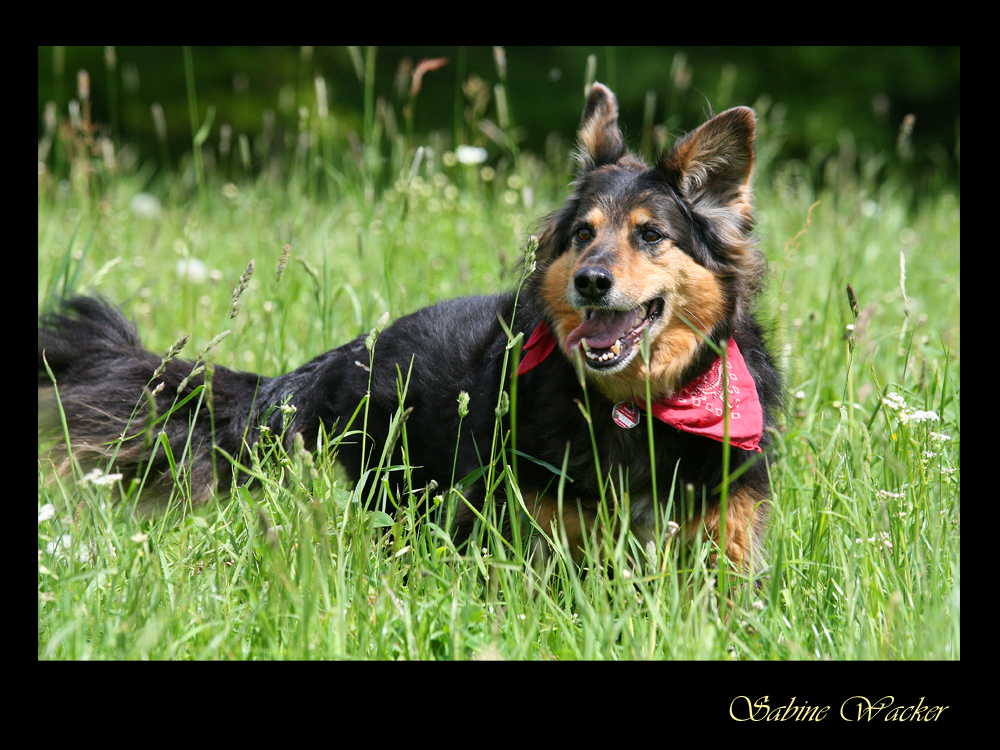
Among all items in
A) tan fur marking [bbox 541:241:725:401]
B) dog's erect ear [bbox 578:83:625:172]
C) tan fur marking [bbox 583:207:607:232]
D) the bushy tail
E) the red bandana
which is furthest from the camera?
the bushy tail

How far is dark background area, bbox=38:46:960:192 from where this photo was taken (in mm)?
11828

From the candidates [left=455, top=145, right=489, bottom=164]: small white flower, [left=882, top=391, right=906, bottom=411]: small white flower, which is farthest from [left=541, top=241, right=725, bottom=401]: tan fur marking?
[left=455, top=145, right=489, bottom=164]: small white flower

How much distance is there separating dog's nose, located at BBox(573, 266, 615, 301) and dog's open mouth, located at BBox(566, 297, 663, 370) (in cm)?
12

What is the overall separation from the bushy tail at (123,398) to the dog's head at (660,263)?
1.49m

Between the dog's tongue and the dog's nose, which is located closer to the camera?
the dog's nose

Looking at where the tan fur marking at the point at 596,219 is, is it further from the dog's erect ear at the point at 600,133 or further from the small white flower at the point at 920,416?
the small white flower at the point at 920,416

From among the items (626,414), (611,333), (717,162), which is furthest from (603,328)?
(717,162)

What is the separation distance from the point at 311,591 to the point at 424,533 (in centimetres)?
58

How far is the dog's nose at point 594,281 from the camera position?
260 cm

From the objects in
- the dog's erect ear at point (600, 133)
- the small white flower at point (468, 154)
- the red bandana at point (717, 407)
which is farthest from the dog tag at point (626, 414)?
the small white flower at point (468, 154)

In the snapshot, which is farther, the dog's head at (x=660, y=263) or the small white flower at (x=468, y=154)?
the small white flower at (x=468, y=154)

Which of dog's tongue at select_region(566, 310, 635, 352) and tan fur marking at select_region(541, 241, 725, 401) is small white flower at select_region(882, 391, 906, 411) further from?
dog's tongue at select_region(566, 310, 635, 352)

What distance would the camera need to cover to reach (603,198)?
2.89 meters

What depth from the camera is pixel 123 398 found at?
343cm
